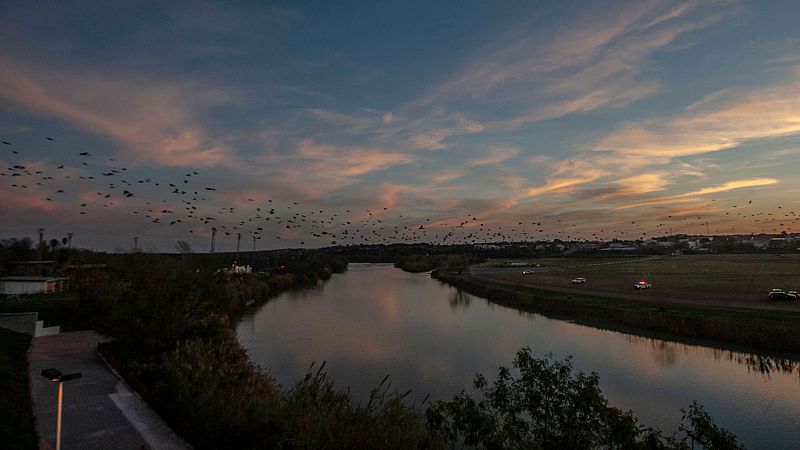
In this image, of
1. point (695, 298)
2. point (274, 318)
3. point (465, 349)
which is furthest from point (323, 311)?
point (695, 298)

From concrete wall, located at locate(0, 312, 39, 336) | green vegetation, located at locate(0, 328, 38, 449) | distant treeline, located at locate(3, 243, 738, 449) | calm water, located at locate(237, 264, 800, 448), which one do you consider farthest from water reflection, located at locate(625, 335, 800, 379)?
concrete wall, located at locate(0, 312, 39, 336)

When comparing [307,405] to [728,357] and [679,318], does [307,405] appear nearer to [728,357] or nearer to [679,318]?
[728,357]

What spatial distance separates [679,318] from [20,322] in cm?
3908

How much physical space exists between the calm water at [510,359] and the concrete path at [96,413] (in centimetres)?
746

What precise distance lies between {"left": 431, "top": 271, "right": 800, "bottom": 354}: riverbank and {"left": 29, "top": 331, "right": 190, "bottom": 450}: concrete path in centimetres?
3046

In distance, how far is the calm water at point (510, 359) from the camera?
687 inches

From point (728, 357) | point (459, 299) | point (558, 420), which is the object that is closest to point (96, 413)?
point (558, 420)

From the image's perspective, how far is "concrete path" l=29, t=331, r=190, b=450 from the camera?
33.5 feet

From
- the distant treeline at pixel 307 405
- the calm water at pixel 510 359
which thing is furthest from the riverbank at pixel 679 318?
the distant treeline at pixel 307 405

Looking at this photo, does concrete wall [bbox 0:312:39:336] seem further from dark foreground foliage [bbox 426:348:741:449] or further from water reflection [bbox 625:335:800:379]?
water reflection [bbox 625:335:800:379]

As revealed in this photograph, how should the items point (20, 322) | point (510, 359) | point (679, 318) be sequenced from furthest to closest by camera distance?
point (679, 318) → point (510, 359) → point (20, 322)

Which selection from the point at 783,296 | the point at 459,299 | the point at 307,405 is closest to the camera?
the point at 307,405

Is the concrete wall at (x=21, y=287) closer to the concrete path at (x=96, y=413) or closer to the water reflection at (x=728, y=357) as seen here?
the concrete path at (x=96, y=413)

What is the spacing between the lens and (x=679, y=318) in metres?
32.0
